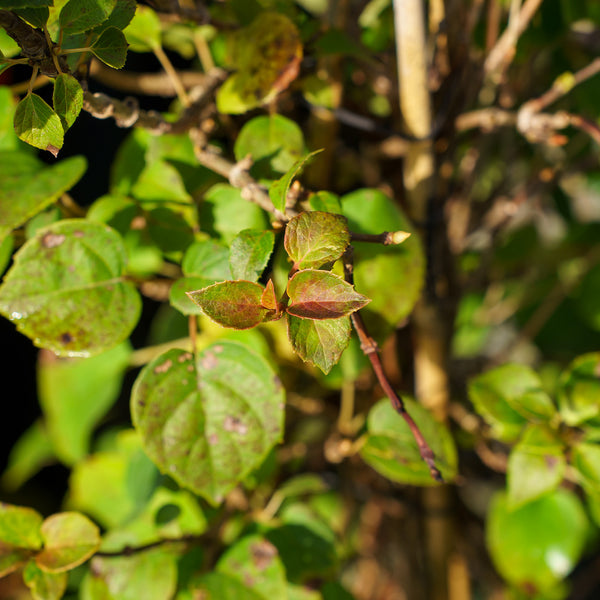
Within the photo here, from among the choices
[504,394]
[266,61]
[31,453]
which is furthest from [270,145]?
[31,453]

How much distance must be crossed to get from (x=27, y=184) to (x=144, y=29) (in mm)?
157

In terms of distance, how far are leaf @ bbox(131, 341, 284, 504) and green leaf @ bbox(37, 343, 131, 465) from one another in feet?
0.72

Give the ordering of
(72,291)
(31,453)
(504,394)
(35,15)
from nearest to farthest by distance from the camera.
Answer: (35,15) < (72,291) < (504,394) < (31,453)

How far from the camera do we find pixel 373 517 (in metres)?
0.76

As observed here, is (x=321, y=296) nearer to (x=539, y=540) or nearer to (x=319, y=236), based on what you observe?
(x=319, y=236)

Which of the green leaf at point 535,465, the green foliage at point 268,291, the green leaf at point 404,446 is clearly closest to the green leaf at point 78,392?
the green foliage at point 268,291

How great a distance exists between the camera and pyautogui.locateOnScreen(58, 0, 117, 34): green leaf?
241 millimetres

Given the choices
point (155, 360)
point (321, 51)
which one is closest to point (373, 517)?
point (155, 360)

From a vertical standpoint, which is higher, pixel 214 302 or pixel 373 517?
pixel 214 302

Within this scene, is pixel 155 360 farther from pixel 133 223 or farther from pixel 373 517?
pixel 373 517

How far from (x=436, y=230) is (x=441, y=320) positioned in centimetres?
9

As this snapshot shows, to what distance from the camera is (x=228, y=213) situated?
36 cm

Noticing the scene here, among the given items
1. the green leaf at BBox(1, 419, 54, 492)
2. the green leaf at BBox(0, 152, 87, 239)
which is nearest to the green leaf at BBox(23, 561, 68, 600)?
the green leaf at BBox(0, 152, 87, 239)

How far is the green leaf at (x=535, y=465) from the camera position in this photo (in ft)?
1.34
